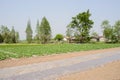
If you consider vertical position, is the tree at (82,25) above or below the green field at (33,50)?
above

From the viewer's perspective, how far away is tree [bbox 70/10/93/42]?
2404 inches

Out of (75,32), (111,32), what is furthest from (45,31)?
(111,32)

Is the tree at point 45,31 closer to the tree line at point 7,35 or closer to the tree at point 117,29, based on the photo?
the tree line at point 7,35

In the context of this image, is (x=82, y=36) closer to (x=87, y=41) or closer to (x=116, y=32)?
(x=87, y=41)

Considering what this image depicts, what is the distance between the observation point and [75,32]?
205ft

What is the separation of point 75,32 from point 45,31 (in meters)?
12.8

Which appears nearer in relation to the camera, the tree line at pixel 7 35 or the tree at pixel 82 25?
the tree at pixel 82 25

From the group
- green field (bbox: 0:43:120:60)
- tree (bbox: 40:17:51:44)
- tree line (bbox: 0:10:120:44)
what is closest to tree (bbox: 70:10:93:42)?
tree line (bbox: 0:10:120:44)

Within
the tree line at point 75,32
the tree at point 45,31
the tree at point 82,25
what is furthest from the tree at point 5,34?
the tree at point 82,25

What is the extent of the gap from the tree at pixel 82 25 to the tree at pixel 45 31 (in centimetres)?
1106

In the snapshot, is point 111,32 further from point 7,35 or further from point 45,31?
point 7,35

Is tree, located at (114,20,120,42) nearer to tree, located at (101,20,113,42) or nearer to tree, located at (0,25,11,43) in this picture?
tree, located at (101,20,113,42)

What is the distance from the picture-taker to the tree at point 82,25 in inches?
2404

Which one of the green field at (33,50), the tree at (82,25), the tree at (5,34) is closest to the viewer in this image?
the green field at (33,50)
